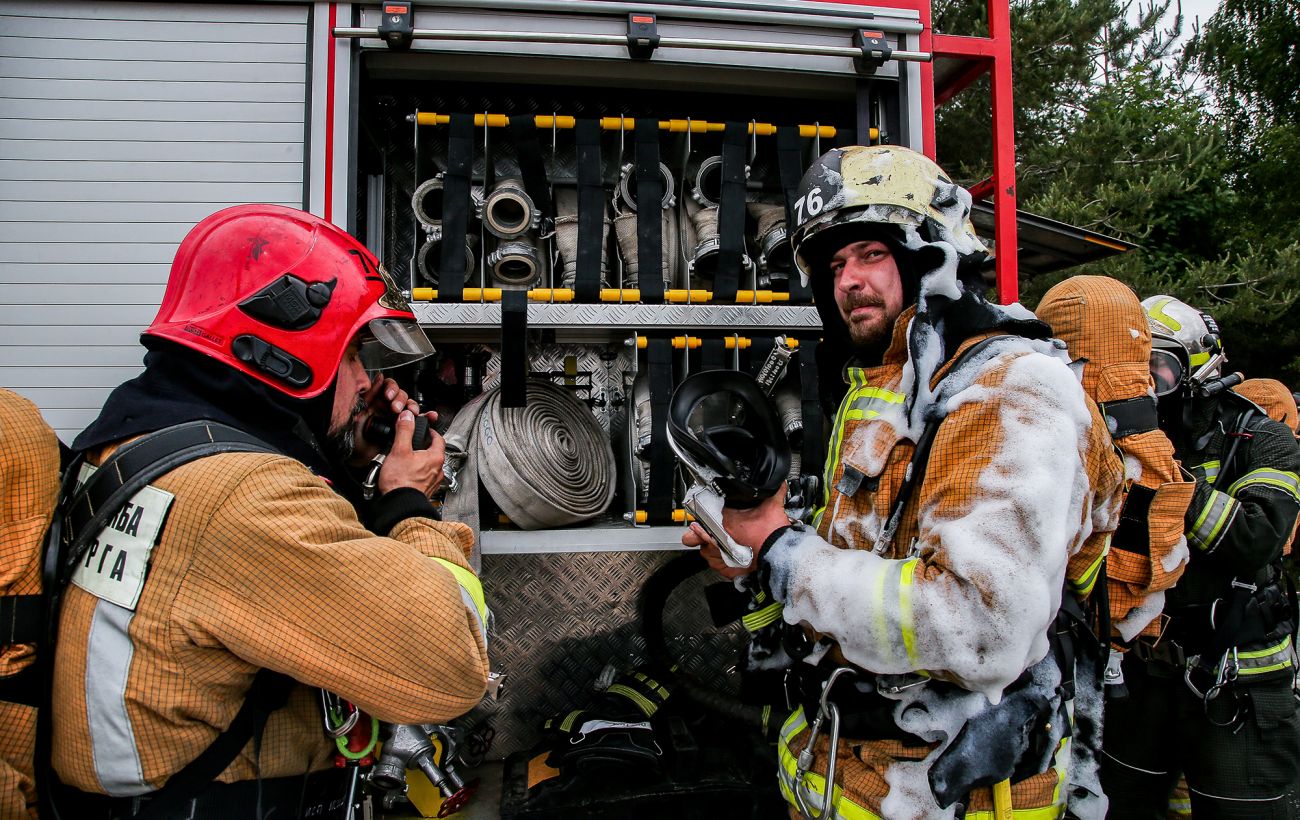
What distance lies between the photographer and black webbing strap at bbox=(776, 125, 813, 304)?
125 inches

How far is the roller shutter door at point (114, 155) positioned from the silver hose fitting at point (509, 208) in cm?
75

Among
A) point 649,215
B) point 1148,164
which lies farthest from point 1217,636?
point 1148,164

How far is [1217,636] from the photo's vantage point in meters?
3.04

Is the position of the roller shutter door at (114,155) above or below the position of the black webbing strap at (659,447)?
above

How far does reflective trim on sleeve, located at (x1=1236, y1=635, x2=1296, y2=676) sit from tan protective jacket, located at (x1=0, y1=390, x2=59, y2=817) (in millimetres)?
3852

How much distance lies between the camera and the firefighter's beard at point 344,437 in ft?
6.38

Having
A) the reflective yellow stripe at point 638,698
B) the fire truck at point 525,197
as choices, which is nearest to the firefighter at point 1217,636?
the fire truck at point 525,197

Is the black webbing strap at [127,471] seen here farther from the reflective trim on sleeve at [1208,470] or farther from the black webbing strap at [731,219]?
the reflective trim on sleeve at [1208,470]

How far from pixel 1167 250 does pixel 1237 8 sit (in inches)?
316

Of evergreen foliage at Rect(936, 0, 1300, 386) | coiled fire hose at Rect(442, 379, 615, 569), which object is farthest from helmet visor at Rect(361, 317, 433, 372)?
evergreen foliage at Rect(936, 0, 1300, 386)

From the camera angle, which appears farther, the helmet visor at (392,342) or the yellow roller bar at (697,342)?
the yellow roller bar at (697,342)

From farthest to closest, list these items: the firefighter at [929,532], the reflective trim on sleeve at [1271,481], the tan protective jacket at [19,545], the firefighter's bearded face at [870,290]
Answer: the reflective trim on sleeve at [1271,481]
the firefighter's bearded face at [870,290]
the firefighter at [929,532]
the tan protective jacket at [19,545]

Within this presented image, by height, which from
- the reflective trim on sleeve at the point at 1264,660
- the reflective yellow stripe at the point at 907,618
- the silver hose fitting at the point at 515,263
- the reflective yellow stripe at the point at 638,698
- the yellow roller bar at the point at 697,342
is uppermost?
the silver hose fitting at the point at 515,263

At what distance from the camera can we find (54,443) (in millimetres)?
1466
